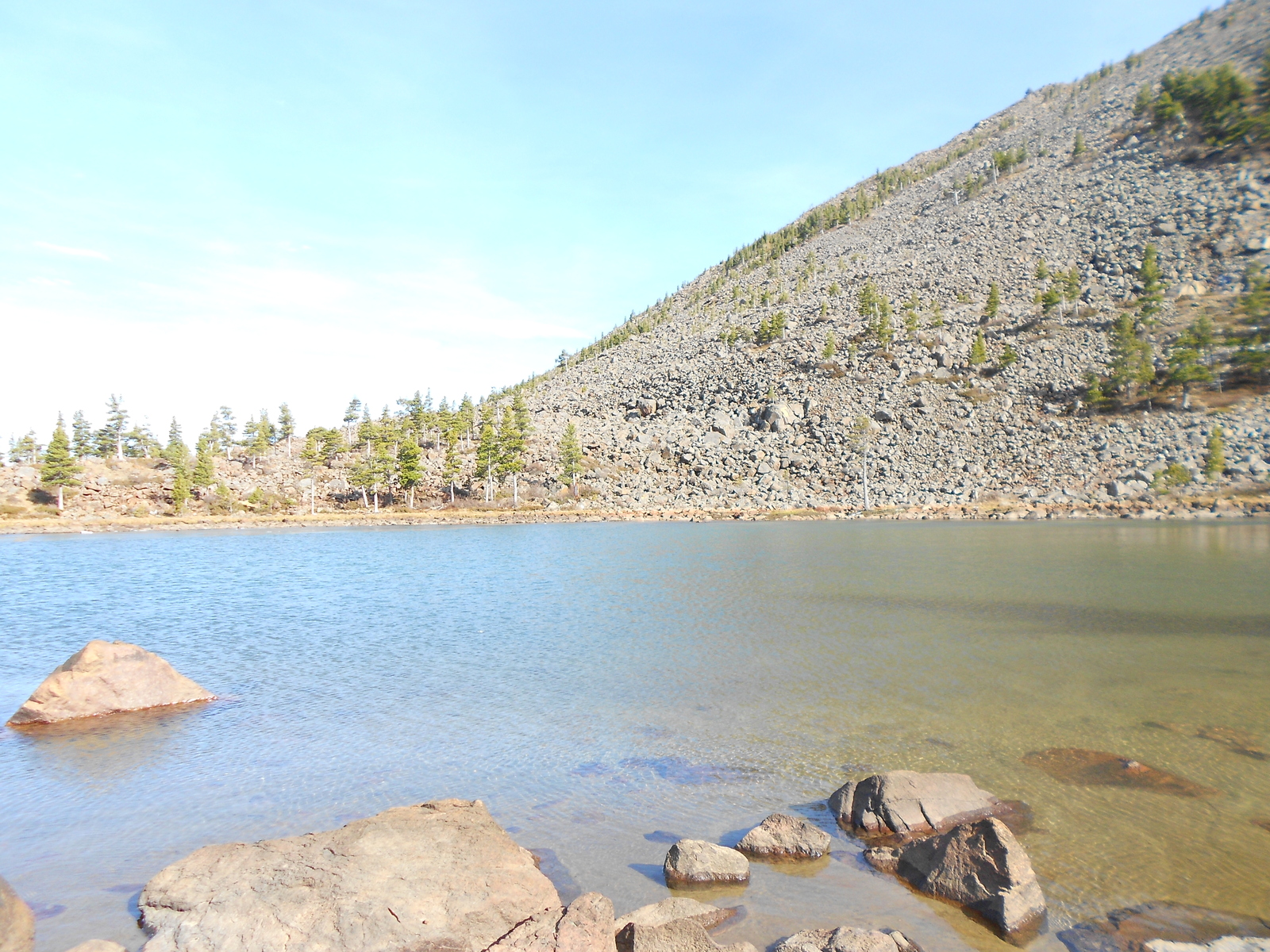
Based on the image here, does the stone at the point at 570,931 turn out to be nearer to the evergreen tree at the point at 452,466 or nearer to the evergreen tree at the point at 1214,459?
the evergreen tree at the point at 1214,459

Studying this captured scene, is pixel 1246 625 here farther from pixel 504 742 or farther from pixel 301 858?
pixel 301 858

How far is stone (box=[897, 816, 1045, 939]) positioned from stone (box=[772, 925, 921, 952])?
123 centimetres

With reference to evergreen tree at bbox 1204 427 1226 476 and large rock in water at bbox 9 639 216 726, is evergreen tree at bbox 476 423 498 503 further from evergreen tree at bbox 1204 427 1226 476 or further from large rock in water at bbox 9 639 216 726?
evergreen tree at bbox 1204 427 1226 476

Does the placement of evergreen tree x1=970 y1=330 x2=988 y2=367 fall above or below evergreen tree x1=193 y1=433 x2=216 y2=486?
above

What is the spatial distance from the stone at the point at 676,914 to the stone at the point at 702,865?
1.77 ft

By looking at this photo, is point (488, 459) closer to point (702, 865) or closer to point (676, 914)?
point (702, 865)

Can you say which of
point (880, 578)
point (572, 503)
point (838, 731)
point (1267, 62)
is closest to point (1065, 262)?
point (1267, 62)

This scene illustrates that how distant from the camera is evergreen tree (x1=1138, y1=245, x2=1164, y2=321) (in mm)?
90812

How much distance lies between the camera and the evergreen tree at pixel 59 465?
94.6 metres

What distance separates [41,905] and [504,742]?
6528 mm

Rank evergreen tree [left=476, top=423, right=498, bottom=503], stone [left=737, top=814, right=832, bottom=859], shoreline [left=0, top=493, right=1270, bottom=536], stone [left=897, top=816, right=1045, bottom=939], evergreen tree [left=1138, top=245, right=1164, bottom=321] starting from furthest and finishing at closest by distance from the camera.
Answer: evergreen tree [left=476, top=423, right=498, bottom=503] → evergreen tree [left=1138, top=245, right=1164, bottom=321] → shoreline [left=0, top=493, right=1270, bottom=536] → stone [left=737, top=814, right=832, bottom=859] → stone [left=897, top=816, right=1045, bottom=939]

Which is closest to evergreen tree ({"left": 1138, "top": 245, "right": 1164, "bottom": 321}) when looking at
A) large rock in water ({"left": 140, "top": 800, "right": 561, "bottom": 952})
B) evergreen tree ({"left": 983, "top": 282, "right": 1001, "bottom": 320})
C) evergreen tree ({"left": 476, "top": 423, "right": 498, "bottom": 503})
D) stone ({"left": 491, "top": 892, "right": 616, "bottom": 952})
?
evergreen tree ({"left": 983, "top": 282, "right": 1001, "bottom": 320})

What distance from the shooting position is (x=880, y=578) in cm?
3378

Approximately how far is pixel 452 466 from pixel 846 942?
97.7 metres
